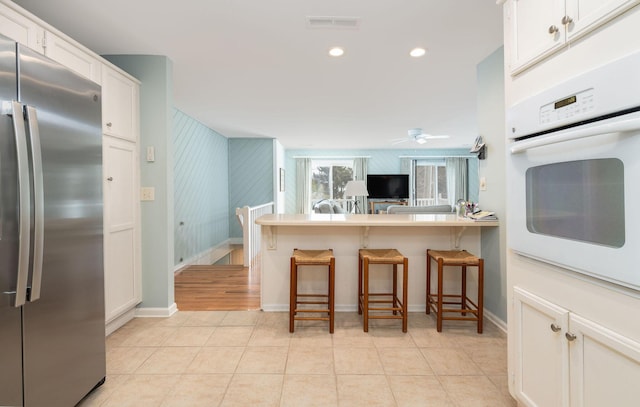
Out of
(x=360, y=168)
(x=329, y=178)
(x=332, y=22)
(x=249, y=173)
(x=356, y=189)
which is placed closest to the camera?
(x=332, y=22)

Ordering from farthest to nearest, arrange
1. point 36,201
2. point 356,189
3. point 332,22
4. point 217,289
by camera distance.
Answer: point 356,189 < point 217,289 < point 332,22 < point 36,201

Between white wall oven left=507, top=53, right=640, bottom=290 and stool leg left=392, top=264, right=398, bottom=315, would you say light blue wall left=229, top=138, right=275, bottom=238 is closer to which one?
stool leg left=392, top=264, right=398, bottom=315

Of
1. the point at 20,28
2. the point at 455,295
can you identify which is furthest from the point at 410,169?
the point at 20,28

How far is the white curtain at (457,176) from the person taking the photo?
29.0 ft

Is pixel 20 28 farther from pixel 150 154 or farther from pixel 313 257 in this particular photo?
pixel 313 257

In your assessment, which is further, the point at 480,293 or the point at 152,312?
the point at 152,312

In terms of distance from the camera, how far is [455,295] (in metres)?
2.79

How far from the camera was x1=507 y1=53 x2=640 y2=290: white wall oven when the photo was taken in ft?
3.01

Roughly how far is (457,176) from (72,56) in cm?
880

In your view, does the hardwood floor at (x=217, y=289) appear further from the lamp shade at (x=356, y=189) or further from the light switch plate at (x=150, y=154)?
the lamp shade at (x=356, y=189)

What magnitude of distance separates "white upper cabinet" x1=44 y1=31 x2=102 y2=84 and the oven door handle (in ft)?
8.84

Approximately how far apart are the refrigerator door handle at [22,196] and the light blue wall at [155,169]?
5.38 ft

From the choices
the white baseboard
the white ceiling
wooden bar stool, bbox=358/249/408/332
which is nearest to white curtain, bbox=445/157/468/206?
the white ceiling

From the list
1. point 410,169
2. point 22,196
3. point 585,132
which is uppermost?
point 410,169
